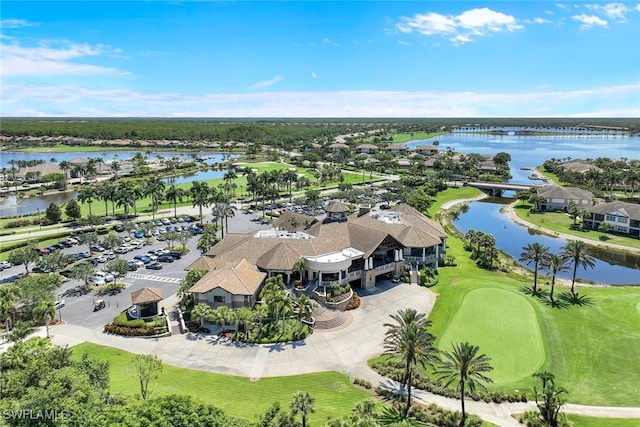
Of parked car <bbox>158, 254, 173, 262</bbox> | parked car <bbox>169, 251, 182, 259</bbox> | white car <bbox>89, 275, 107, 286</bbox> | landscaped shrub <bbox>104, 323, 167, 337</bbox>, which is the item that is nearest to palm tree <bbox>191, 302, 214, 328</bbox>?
landscaped shrub <bbox>104, 323, 167, 337</bbox>

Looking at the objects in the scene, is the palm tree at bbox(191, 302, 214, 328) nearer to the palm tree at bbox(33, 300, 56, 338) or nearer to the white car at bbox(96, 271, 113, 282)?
the palm tree at bbox(33, 300, 56, 338)

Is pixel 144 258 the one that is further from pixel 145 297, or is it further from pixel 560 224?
pixel 560 224

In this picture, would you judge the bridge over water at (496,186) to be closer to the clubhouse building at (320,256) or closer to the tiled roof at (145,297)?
the clubhouse building at (320,256)

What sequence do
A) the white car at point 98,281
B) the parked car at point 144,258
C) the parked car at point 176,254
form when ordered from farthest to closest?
the parked car at point 176,254 < the parked car at point 144,258 < the white car at point 98,281

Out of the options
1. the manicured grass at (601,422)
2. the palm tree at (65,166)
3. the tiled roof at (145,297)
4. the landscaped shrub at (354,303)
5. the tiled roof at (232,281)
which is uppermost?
the palm tree at (65,166)

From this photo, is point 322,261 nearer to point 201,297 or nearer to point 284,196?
point 201,297

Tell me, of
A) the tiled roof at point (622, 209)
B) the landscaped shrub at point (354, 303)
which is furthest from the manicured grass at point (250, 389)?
the tiled roof at point (622, 209)
